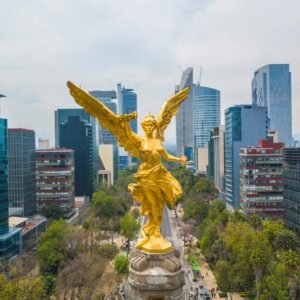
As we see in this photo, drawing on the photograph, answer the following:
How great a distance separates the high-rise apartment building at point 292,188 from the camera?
4009 cm

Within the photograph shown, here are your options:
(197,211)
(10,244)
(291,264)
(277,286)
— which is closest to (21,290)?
(10,244)

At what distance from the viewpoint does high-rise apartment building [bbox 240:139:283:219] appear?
169 feet

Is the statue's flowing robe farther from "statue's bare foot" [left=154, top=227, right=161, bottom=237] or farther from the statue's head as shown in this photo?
the statue's head

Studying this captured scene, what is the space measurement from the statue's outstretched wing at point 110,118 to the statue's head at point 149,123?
0.49 metres

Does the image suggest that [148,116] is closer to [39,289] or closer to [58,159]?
[39,289]

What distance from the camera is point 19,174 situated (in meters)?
50.2

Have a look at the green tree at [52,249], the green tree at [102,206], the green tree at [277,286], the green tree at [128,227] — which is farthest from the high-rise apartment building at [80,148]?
the green tree at [277,286]

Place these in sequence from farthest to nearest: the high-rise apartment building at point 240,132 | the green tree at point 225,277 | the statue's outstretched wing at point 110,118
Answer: the high-rise apartment building at point 240,132, the green tree at point 225,277, the statue's outstretched wing at point 110,118

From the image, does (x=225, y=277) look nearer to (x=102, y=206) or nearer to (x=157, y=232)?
(x=157, y=232)

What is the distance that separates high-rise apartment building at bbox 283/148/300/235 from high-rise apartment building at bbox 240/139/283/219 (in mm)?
8144

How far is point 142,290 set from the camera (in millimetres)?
15344

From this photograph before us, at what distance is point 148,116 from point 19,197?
38.1m

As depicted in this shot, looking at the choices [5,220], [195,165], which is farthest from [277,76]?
[5,220]

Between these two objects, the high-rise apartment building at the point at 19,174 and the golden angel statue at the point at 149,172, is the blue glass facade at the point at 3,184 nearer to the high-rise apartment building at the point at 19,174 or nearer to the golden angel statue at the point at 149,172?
the high-rise apartment building at the point at 19,174
